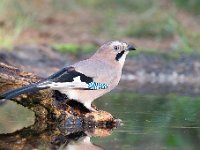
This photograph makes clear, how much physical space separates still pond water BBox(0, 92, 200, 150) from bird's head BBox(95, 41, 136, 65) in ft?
2.46

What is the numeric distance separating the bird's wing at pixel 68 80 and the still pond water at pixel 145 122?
0.63 metres

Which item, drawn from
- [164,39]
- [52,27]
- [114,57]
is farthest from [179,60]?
[114,57]

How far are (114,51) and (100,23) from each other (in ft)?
33.6

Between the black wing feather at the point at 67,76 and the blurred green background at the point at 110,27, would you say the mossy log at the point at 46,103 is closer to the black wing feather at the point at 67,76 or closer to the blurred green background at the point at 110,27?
the black wing feather at the point at 67,76

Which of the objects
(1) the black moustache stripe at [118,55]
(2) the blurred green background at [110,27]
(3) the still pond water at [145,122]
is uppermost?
(2) the blurred green background at [110,27]

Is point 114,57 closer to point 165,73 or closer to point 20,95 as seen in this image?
point 20,95

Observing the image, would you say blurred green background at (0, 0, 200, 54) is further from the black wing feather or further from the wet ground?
the black wing feather

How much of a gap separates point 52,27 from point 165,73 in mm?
4074

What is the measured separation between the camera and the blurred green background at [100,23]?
19.1m

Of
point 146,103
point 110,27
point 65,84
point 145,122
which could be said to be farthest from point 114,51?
point 110,27

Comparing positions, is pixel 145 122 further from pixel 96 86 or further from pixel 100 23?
pixel 100 23

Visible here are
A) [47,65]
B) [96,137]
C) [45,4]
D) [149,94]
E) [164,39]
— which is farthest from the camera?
[45,4]

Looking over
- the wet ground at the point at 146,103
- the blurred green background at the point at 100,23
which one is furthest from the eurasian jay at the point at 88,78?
the blurred green background at the point at 100,23

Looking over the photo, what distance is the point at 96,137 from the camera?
9.68 meters
